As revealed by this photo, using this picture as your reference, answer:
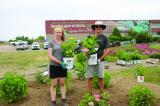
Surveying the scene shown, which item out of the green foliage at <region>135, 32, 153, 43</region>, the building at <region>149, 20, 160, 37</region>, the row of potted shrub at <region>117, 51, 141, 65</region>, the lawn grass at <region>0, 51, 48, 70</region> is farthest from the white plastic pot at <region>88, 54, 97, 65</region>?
the building at <region>149, 20, 160, 37</region>

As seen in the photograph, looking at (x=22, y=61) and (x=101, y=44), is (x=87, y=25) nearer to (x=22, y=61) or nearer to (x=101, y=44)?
(x=22, y=61)

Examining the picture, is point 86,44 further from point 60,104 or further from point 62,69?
point 60,104

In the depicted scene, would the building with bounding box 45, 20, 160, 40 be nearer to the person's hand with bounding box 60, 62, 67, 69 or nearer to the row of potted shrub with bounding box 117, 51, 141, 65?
the row of potted shrub with bounding box 117, 51, 141, 65

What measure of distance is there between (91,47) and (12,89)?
81.1 inches

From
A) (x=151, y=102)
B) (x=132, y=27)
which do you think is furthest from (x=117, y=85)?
(x=132, y=27)

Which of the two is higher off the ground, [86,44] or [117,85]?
[86,44]

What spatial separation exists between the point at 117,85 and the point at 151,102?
212cm

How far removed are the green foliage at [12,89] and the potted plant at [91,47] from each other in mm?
1681

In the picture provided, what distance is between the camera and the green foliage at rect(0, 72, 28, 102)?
828 centimetres

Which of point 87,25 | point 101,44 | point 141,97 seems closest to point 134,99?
point 141,97

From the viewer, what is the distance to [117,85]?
1021 centimetres

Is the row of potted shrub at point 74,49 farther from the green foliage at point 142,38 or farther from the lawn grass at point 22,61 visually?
the green foliage at point 142,38

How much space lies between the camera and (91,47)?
25.9 feet

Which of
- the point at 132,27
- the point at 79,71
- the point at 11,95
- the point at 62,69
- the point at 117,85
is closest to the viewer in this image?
the point at 62,69
